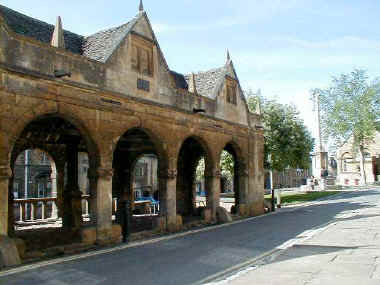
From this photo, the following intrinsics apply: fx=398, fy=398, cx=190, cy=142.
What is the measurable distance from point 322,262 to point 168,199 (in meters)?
7.71

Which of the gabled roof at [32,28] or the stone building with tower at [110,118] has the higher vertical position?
the gabled roof at [32,28]

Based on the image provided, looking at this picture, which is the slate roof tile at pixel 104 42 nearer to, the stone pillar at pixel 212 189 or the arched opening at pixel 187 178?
the stone pillar at pixel 212 189

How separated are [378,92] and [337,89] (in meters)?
5.55

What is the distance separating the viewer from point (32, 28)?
48.1 feet

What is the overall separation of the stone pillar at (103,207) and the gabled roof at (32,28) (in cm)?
555

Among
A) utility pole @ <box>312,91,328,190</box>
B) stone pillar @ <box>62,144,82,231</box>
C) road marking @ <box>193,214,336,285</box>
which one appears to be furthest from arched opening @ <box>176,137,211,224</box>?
utility pole @ <box>312,91,328,190</box>

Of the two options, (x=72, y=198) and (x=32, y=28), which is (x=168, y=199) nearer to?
(x=72, y=198)

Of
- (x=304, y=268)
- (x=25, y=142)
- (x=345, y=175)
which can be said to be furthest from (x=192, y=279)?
(x=345, y=175)

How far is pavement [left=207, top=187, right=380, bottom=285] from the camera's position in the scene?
809cm

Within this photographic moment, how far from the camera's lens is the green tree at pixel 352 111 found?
55000 mm

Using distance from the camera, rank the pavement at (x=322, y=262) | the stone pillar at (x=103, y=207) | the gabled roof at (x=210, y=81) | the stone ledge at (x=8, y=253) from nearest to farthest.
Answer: the pavement at (x=322, y=262) < the stone ledge at (x=8, y=253) < the stone pillar at (x=103, y=207) < the gabled roof at (x=210, y=81)

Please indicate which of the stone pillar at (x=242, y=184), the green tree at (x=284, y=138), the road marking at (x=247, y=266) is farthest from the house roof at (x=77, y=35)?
the green tree at (x=284, y=138)

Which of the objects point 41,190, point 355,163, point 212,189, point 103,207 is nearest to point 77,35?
point 103,207

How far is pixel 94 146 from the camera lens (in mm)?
13133
